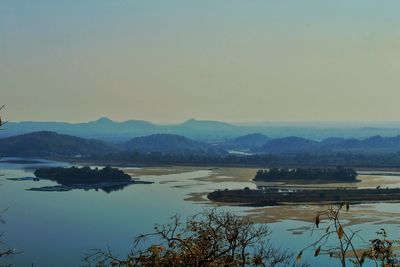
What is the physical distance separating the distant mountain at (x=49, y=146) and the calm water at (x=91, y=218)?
2459 centimetres

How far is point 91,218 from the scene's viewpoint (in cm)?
1930

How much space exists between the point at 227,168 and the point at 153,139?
120 ft

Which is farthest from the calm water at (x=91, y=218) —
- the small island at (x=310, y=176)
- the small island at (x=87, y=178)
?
the small island at (x=310, y=176)

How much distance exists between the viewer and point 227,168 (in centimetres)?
4056

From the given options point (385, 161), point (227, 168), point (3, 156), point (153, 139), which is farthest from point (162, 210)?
point (153, 139)

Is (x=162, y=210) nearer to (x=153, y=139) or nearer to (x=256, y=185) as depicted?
(x=256, y=185)

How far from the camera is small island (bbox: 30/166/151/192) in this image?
2961 centimetres

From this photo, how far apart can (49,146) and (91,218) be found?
38560 mm

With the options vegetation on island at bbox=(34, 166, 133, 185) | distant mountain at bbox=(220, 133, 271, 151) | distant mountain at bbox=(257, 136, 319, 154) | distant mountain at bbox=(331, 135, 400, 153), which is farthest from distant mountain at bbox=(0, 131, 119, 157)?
distant mountain at bbox=(220, 133, 271, 151)

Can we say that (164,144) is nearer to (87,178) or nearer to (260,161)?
(260,161)

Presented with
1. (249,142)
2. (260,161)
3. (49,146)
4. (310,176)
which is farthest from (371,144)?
(310,176)

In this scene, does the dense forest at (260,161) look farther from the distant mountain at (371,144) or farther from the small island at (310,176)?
the distant mountain at (371,144)

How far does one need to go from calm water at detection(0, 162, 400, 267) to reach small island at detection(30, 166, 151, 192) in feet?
4.45

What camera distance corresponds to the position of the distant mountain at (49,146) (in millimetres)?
54000
